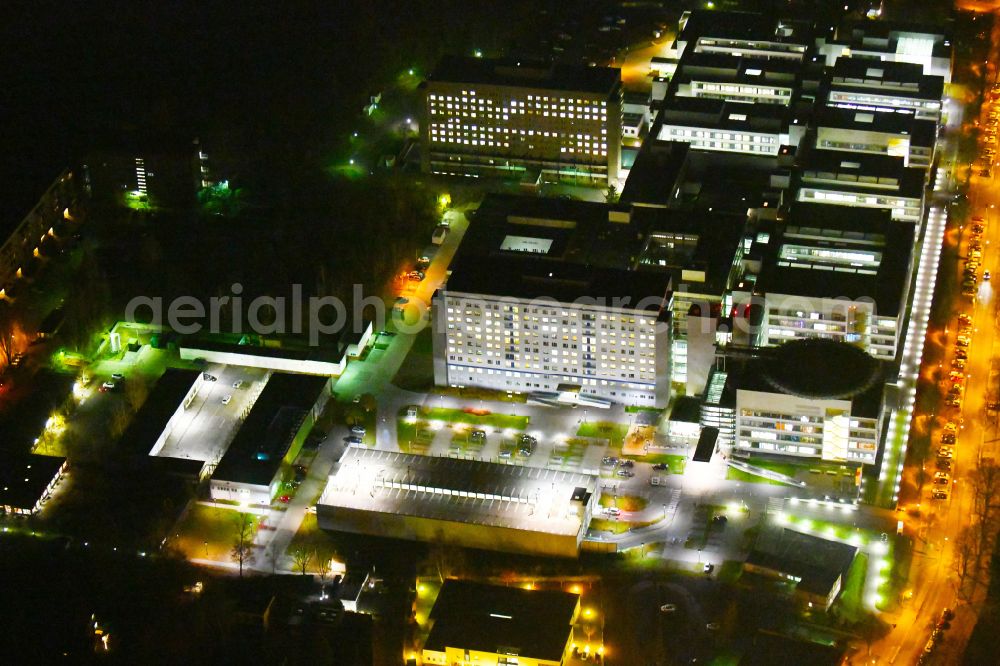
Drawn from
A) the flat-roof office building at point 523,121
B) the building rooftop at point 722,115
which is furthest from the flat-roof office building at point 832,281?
the flat-roof office building at point 523,121

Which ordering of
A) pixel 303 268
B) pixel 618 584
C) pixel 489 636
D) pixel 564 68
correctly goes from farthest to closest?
pixel 564 68
pixel 303 268
pixel 618 584
pixel 489 636

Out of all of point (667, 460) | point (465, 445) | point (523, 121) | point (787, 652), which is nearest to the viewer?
point (787, 652)

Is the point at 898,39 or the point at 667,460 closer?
the point at 667,460

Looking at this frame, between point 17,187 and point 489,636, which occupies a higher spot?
point 17,187

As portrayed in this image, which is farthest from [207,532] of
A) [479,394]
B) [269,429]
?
[479,394]

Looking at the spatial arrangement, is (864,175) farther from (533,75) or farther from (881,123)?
(533,75)

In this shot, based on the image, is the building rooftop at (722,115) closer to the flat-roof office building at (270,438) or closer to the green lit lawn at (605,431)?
the green lit lawn at (605,431)

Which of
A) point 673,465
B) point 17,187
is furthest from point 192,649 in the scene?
point 17,187

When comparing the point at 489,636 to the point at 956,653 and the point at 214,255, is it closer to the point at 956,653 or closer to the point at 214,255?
the point at 956,653
